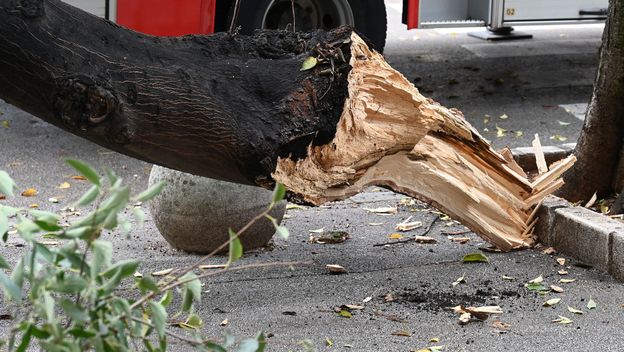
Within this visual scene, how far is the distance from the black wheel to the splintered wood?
3.40 meters

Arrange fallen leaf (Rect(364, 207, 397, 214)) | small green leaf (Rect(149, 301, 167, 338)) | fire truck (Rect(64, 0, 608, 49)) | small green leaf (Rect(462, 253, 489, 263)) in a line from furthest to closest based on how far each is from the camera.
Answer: fire truck (Rect(64, 0, 608, 49)), fallen leaf (Rect(364, 207, 397, 214)), small green leaf (Rect(462, 253, 489, 263)), small green leaf (Rect(149, 301, 167, 338))

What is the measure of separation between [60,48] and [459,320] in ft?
6.83

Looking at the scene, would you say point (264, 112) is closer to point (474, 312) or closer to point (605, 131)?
point (474, 312)

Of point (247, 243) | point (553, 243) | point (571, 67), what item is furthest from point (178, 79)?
point (571, 67)

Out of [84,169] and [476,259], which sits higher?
[84,169]

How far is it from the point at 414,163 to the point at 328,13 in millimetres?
3906

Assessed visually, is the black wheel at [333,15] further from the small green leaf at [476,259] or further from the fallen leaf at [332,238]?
the small green leaf at [476,259]

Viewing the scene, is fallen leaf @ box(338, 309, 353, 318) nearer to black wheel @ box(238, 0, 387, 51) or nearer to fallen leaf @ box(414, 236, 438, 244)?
fallen leaf @ box(414, 236, 438, 244)

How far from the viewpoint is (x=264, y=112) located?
4.93m

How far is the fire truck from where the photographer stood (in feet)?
26.9

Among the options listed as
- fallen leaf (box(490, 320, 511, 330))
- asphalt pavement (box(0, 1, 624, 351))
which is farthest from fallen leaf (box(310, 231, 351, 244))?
fallen leaf (box(490, 320, 511, 330))

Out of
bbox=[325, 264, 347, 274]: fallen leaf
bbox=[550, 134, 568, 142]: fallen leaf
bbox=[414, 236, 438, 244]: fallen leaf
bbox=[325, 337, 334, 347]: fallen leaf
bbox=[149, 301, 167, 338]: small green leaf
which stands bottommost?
bbox=[550, 134, 568, 142]: fallen leaf

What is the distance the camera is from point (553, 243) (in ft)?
19.2

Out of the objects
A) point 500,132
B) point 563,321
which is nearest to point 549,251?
point 563,321
